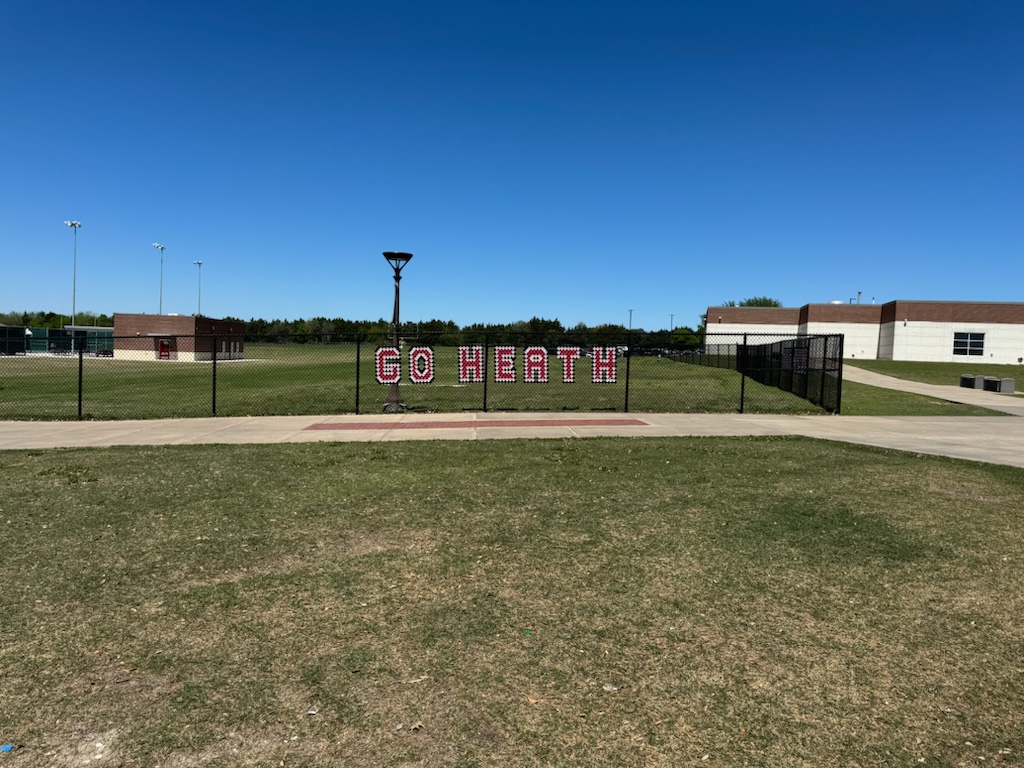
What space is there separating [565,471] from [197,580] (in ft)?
16.0

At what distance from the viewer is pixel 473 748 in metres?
2.69

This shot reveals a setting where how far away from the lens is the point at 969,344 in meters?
52.1

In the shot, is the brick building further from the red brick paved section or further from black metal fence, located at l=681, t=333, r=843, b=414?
the red brick paved section

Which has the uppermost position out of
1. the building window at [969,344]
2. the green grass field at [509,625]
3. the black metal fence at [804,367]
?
the building window at [969,344]

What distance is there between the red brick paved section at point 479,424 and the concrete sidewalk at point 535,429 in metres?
0.02

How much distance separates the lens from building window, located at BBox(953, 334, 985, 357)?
51.8m

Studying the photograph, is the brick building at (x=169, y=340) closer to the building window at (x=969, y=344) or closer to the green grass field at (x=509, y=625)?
the green grass field at (x=509, y=625)

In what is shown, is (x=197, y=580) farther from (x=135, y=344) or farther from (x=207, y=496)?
(x=135, y=344)

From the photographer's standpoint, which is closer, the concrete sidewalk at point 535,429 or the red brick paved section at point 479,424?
the concrete sidewalk at point 535,429

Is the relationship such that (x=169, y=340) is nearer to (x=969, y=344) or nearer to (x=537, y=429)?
(x=537, y=429)

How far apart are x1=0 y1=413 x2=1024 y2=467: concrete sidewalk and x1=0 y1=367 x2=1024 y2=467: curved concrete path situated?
2cm

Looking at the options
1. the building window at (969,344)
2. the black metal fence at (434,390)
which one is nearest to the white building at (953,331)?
the building window at (969,344)

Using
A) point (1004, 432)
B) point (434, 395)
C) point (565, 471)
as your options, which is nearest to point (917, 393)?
point (1004, 432)

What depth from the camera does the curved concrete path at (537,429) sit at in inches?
439
